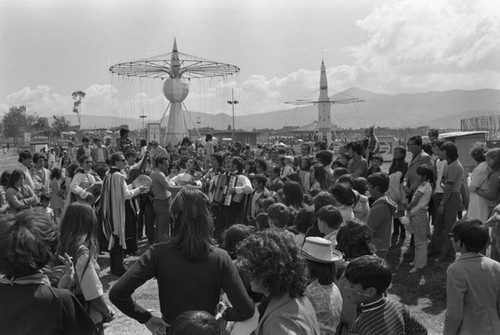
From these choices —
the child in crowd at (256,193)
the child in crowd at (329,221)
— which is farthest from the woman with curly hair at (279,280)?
the child in crowd at (256,193)

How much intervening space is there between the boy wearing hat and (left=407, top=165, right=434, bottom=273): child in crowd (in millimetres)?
4000

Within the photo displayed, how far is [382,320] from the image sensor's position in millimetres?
2867

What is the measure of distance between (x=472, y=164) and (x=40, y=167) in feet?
32.5

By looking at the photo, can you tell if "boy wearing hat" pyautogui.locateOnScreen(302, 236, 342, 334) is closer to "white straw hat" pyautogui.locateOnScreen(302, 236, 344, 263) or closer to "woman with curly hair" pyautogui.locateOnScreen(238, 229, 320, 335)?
"white straw hat" pyautogui.locateOnScreen(302, 236, 344, 263)

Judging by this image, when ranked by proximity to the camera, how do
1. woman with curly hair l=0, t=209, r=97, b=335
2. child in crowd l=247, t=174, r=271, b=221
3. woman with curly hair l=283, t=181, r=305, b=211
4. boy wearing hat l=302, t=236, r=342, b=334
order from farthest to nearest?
child in crowd l=247, t=174, r=271, b=221 < woman with curly hair l=283, t=181, r=305, b=211 < boy wearing hat l=302, t=236, r=342, b=334 < woman with curly hair l=0, t=209, r=97, b=335

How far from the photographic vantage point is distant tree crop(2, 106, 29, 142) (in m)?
105

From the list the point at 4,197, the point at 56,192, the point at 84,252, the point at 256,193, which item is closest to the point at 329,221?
the point at 84,252

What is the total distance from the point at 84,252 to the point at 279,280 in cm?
184

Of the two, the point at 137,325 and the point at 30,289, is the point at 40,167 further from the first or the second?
the point at 30,289

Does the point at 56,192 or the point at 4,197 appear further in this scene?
the point at 56,192

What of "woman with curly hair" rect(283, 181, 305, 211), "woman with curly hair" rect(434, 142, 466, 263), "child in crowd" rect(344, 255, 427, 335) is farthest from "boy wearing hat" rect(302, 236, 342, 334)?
"woman with curly hair" rect(434, 142, 466, 263)

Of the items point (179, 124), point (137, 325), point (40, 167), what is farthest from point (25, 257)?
point (179, 124)

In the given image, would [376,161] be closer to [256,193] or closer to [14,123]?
[256,193]

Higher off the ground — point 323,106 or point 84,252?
point 323,106
